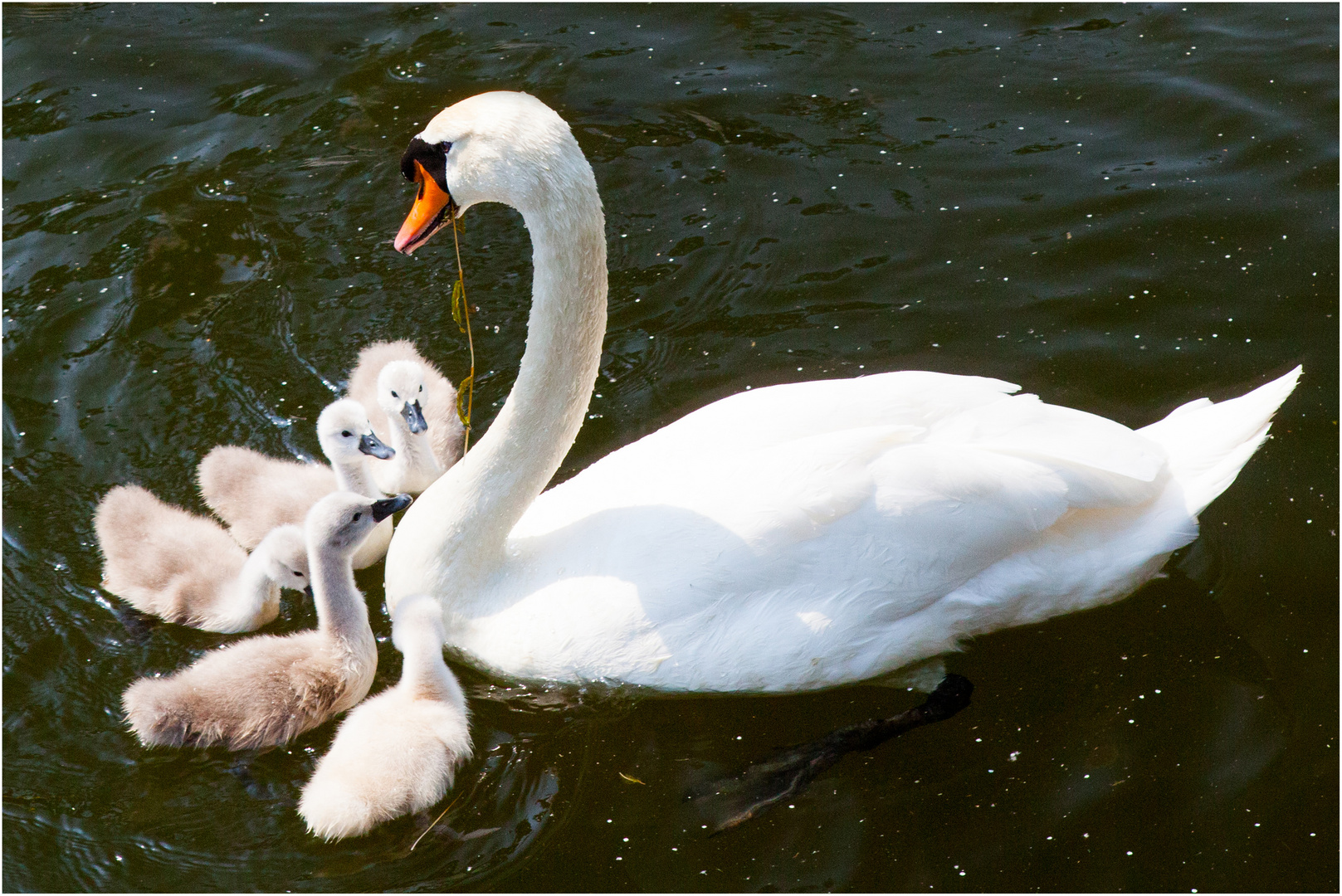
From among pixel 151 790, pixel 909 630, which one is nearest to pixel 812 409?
pixel 909 630

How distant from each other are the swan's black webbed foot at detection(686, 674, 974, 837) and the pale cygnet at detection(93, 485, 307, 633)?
62.4 inches

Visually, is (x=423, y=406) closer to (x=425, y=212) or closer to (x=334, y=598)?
(x=334, y=598)

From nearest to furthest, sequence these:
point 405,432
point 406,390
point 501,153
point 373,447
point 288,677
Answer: point 501,153, point 288,677, point 373,447, point 406,390, point 405,432

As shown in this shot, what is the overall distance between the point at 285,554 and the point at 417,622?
62 centimetres

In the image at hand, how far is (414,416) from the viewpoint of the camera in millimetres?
4797

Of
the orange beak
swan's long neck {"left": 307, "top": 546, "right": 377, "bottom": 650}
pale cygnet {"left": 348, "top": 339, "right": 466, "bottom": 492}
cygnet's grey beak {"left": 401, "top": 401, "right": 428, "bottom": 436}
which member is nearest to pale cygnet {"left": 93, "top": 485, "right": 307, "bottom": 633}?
swan's long neck {"left": 307, "top": 546, "right": 377, "bottom": 650}

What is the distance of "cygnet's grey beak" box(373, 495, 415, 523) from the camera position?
4.21 metres

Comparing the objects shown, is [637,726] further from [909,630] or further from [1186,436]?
[1186,436]

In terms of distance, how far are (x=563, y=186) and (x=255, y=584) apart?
1.76 meters

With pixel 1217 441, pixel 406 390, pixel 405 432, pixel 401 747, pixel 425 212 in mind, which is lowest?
pixel 401 747

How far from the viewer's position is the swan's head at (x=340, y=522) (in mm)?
4051

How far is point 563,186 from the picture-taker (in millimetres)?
3566

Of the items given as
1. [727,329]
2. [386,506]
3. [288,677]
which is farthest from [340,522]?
[727,329]

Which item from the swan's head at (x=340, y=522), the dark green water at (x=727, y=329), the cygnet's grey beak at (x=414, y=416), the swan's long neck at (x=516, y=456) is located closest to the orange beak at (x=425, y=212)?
the swan's long neck at (x=516, y=456)
